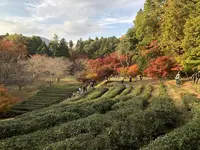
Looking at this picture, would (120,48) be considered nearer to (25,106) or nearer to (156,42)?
(156,42)

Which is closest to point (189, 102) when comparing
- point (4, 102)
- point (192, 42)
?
point (192, 42)

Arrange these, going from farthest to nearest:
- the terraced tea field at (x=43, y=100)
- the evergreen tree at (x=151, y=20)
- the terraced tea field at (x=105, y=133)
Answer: the evergreen tree at (x=151, y=20), the terraced tea field at (x=43, y=100), the terraced tea field at (x=105, y=133)

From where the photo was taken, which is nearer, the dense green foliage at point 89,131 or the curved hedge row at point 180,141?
the curved hedge row at point 180,141

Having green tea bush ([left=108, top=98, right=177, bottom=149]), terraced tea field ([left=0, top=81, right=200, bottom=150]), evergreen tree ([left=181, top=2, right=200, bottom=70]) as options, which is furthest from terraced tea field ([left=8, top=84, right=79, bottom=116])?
green tea bush ([left=108, top=98, right=177, bottom=149])

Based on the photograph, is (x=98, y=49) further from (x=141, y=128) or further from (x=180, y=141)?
(x=180, y=141)

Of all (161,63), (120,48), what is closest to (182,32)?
(161,63)

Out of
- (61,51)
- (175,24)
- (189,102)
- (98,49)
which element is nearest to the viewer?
(189,102)

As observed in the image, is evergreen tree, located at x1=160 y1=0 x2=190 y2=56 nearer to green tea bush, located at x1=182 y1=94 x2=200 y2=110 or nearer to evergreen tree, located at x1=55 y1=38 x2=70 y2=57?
green tea bush, located at x1=182 y1=94 x2=200 y2=110

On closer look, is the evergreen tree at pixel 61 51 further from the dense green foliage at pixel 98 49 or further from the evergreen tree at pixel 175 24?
the evergreen tree at pixel 175 24

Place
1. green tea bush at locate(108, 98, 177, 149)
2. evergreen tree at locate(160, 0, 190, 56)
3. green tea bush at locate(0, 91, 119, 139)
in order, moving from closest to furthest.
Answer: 1. green tea bush at locate(108, 98, 177, 149)
2. green tea bush at locate(0, 91, 119, 139)
3. evergreen tree at locate(160, 0, 190, 56)

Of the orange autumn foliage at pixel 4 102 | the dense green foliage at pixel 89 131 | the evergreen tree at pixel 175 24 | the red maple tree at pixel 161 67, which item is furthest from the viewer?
the red maple tree at pixel 161 67

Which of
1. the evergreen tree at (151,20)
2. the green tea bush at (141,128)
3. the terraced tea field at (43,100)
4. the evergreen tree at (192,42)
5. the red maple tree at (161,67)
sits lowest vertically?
the terraced tea field at (43,100)

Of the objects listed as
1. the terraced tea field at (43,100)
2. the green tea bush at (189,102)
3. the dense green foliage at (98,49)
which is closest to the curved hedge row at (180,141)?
the green tea bush at (189,102)

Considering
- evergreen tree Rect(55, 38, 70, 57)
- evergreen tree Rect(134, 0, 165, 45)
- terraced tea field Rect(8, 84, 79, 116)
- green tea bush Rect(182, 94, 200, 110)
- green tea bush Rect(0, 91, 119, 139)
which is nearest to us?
green tea bush Rect(0, 91, 119, 139)
